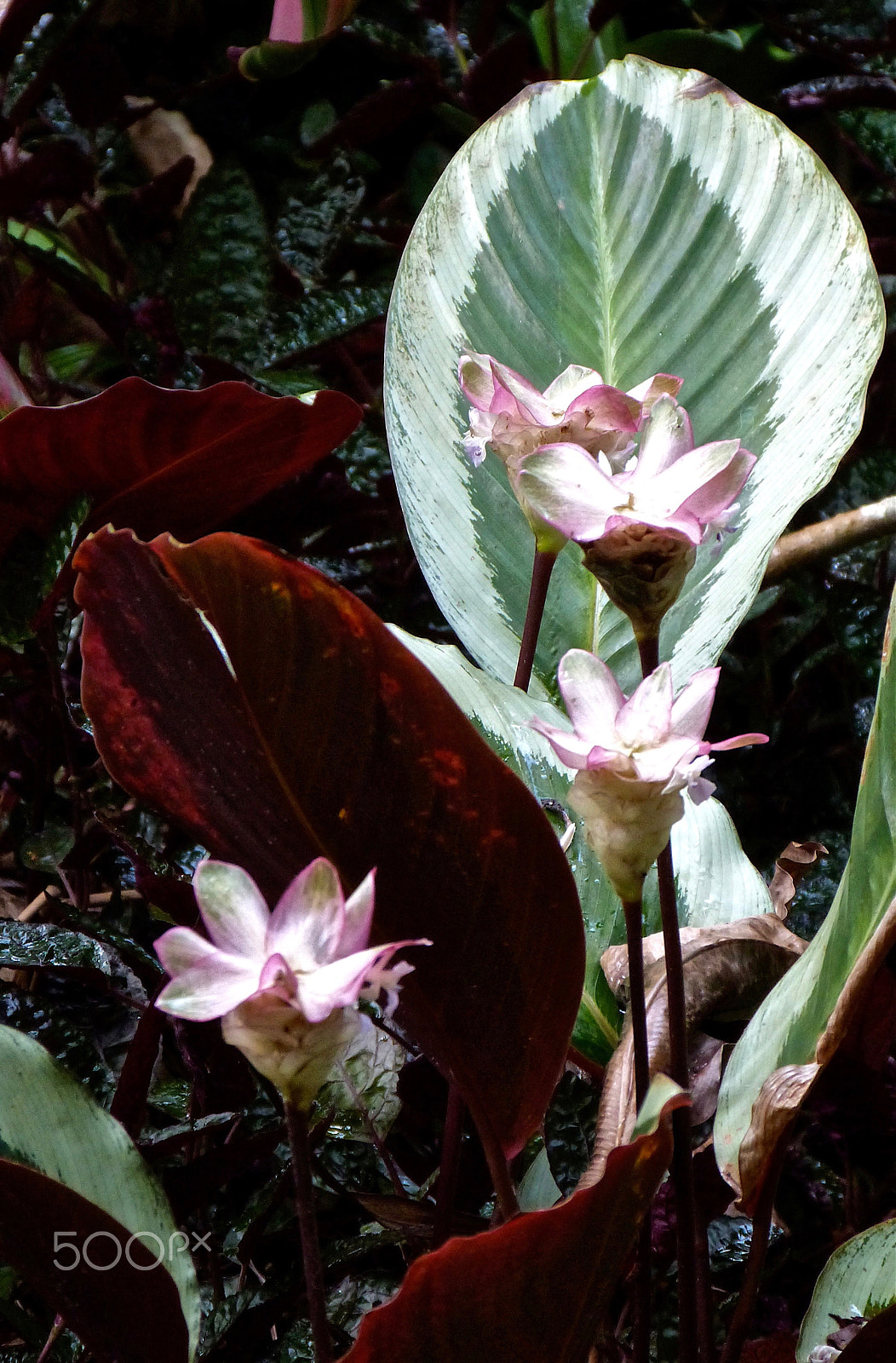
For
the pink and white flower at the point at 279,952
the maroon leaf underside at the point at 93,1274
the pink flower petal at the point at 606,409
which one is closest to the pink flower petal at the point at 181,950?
the pink and white flower at the point at 279,952

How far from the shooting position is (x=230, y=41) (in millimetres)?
1560

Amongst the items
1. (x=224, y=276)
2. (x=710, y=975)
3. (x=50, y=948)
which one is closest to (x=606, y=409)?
(x=710, y=975)

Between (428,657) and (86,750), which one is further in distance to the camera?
(86,750)

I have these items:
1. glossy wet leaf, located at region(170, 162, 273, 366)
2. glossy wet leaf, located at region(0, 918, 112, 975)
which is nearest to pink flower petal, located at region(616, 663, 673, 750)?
glossy wet leaf, located at region(0, 918, 112, 975)

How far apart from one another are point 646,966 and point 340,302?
2.34 feet

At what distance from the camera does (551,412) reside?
1.32 ft

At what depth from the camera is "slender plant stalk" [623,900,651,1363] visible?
33 centimetres

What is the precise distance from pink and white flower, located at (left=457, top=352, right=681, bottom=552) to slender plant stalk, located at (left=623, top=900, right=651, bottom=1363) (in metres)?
0.13

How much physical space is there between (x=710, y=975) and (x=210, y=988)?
10.4 inches

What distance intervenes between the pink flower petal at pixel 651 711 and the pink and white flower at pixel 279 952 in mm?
90

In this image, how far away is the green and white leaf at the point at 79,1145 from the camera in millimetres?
390

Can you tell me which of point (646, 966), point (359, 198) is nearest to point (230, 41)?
point (359, 198)

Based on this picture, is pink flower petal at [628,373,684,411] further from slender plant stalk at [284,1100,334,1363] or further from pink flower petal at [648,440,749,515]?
slender plant stalk at [284,1100,334,1363]

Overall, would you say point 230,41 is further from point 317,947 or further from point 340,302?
point 317,947
